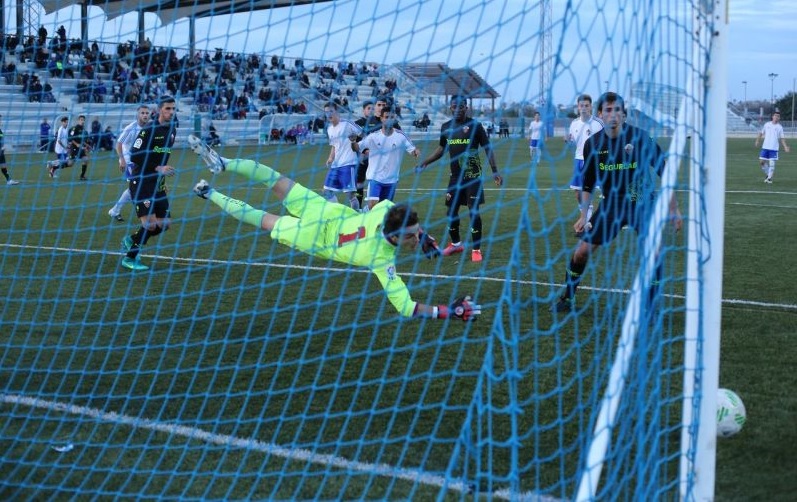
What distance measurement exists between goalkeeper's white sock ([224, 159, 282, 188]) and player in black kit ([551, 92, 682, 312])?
2.41 metres

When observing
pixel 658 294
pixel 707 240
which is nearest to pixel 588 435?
pixel 658 294

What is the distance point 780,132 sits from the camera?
2472cm

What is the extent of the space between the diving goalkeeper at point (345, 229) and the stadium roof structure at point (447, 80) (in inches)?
29.0

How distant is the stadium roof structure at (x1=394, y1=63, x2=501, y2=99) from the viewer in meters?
4.63

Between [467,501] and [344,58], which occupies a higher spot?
[344,58]

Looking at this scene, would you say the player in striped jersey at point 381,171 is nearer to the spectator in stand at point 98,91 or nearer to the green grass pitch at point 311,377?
the green grass pitch at point 311,377

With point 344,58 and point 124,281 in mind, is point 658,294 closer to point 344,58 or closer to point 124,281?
point 344,58

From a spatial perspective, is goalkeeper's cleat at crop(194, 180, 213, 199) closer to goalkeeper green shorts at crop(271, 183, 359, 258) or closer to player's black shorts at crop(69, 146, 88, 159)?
goalkeeper green shorts at crop(271, 183, 359, 258)

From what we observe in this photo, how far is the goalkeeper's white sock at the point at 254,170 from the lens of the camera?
7633mm

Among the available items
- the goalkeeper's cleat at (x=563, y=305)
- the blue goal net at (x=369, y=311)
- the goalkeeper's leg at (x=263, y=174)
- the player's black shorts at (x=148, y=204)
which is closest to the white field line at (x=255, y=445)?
the blue goal net at (x=369, y=311)

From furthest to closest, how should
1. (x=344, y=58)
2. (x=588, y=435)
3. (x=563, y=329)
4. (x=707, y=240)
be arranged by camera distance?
(x=563, y=329)
(x=344, y=58)
(x=588, y=435)
(x=707, y=240)

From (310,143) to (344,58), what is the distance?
236 centimetres

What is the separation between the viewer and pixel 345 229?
264 inches

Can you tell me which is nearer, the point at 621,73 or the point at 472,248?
the point at 621,73
